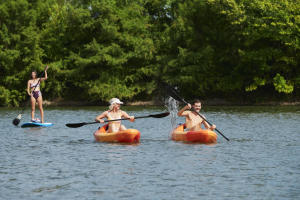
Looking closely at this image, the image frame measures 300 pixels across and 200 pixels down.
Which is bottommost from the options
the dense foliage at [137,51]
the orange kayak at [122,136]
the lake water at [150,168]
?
the lake water at [150,168]

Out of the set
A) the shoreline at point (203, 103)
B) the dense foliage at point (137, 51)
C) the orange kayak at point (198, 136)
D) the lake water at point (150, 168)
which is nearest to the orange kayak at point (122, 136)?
the lake water at point (150, 168)

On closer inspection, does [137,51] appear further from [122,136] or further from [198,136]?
[198,136]

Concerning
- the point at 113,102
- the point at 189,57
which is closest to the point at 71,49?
the point at 189,57

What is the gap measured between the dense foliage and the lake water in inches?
1081

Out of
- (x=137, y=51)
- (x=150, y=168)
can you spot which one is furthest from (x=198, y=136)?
(x=137, y=51)

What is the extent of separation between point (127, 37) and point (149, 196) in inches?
1628

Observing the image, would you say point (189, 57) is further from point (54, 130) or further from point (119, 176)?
point (119, 176)

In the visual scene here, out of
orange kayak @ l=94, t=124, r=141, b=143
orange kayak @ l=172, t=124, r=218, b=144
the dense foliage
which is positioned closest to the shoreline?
the dense foliage

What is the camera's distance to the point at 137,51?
5100cm

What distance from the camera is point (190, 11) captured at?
50.6 meters

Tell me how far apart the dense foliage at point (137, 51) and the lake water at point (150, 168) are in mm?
27459

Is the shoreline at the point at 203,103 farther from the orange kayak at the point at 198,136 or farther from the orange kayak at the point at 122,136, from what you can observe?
the orange kayak at the point at 122,136

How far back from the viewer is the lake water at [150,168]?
1027 cm

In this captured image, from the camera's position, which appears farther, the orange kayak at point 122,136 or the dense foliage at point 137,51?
the dense foliage at point 137,51
